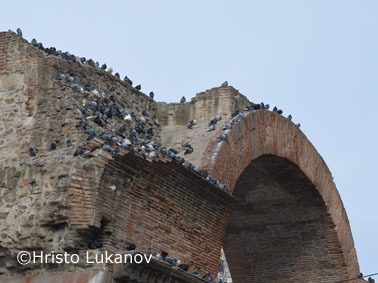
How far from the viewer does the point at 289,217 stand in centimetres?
981

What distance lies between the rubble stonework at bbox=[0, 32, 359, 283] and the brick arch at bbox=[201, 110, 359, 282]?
16 mm

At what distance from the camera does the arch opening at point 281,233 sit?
31.4 feet

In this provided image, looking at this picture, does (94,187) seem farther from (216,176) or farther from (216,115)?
(216,115)

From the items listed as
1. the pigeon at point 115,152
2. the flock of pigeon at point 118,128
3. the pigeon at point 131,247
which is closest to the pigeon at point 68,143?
the flock of pigeon at point 118,128

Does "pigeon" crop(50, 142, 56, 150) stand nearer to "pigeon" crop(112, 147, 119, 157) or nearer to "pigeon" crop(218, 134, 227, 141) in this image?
"pigeon" crop(112, 147, 119, 157)

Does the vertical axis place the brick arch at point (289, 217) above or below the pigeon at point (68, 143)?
above

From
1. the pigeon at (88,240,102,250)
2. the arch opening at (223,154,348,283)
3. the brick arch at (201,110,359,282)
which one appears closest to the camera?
the pigeon at (88,240,102,250)

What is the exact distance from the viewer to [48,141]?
6801mm

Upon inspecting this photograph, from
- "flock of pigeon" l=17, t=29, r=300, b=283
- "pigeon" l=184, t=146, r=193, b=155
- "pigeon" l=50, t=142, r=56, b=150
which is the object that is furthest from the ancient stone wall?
"pigeon" l=50, t=142, r=56, b=150

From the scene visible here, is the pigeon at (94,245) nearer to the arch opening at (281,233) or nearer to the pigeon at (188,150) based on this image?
the pigeon at (188,150)

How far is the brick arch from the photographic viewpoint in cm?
924

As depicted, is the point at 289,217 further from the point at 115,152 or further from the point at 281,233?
the point at 115,152

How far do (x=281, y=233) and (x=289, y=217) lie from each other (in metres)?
0.25

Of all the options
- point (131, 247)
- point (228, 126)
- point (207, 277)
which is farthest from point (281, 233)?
point (131, 247)
